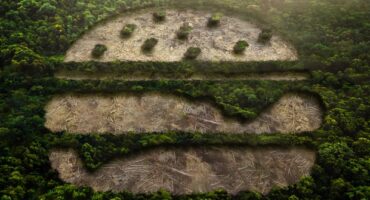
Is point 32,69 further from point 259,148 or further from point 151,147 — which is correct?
point 259,148

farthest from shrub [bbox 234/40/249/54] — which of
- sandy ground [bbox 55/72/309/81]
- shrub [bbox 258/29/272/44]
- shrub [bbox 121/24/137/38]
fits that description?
shrub [bbox 121/24/137/38]

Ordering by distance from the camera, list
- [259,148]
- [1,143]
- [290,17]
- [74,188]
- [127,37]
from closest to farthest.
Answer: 1. [74,188]
2. [1,143]
3. [259,148]
4. [127,37]
5. [290,17]

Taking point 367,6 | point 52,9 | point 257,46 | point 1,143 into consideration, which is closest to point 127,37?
point 52,9

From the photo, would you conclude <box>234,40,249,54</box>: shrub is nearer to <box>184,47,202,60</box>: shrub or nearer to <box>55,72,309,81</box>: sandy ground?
<box>55,72,309,81</box>: sandy ground

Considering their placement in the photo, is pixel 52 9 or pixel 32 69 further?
pixel 52 9

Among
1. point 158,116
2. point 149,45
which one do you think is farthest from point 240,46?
point 158,116

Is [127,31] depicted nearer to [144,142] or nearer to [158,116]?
[158,116]
